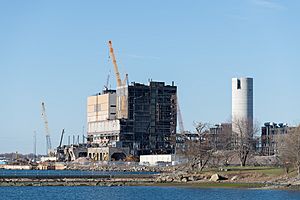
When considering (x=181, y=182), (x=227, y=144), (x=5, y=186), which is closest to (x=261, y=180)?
(x=181, y=182)

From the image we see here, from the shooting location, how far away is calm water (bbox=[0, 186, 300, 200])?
251ft

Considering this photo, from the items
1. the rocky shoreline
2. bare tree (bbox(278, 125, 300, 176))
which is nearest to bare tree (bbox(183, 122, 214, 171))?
the rocky shoreline

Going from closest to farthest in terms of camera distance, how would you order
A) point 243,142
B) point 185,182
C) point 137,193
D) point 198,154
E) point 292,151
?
point 137,193 < point 292,151 < point 185,182 < point 198,154 < point 243,142

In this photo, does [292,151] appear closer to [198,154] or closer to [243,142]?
[198,154]

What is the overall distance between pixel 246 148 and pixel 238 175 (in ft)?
140

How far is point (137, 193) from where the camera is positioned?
8431 cm

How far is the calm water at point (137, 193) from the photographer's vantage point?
7656 cm

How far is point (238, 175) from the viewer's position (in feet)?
344

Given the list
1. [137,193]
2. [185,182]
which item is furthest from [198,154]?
[137,193]

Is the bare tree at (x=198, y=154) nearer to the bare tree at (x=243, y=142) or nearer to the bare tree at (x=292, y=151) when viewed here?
the bare tree at (x=243, y=142)

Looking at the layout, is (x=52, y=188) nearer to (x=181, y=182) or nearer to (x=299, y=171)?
(x=181, y=182)

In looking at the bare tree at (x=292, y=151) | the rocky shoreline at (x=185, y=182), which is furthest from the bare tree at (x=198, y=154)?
the bare tree at (x=292, y=151)

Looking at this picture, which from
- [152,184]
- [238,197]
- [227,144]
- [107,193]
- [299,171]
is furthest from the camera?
[227,144]

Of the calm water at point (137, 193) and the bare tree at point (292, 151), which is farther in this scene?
the bare tree at point (292, 151)
